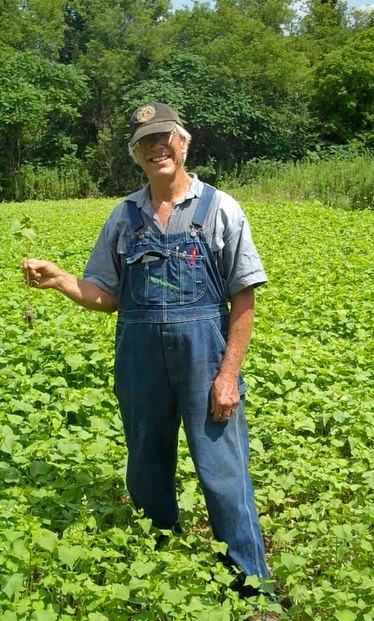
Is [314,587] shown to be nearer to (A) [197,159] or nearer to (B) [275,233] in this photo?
(B) [275,233]

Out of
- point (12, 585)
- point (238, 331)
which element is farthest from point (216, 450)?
point (12, 585)

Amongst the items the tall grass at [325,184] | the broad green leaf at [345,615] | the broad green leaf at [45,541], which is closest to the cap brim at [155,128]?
the broad green leaf at [45,541]

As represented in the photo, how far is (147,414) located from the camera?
124 inches

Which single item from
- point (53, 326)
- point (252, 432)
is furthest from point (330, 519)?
point (53, 326)

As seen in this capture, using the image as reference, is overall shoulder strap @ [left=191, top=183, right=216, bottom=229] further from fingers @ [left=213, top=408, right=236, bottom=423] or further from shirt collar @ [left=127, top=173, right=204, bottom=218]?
fingers @ [left=213, top=408, right=236, bottom=423]

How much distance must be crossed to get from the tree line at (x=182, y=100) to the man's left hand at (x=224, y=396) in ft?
81.3

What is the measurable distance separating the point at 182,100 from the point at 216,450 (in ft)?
85.5

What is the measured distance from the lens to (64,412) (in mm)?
4648

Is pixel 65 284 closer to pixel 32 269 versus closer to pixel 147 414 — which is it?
pixel 32 269

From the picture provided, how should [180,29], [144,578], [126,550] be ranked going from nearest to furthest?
[144,578]
[126,550]
[180,29]

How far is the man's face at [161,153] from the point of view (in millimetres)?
3025

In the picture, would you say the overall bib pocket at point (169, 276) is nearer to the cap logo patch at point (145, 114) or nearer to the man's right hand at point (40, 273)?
the man's right hand at point (40, 273)

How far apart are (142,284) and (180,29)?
111ft

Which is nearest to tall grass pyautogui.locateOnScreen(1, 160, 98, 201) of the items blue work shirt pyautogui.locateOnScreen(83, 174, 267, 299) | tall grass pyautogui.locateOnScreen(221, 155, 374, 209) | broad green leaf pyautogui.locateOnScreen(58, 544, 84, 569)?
tall grass pyautogui.locateOnScreen(221, 155, 374, 209)
